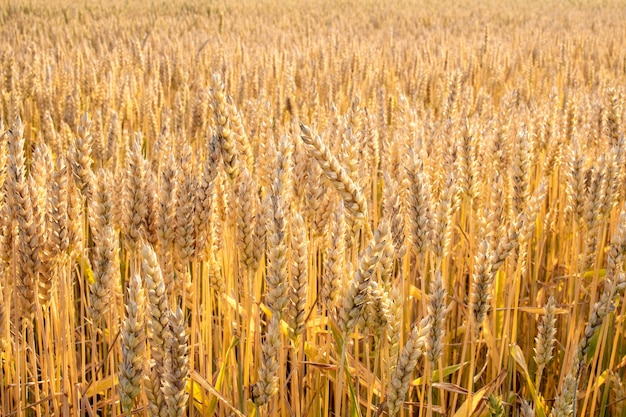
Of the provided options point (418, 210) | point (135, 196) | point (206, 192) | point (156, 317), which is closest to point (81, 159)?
point (135, 196)

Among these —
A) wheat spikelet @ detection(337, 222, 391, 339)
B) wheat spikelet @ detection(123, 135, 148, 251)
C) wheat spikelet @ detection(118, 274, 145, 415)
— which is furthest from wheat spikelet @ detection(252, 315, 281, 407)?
wheat spikelet @ detection(123, 135, 148, 251)

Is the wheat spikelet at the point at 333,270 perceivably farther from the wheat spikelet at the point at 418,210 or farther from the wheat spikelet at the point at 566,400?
the wheat spikelet at the point at 566,400

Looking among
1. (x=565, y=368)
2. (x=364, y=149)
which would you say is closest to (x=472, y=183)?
(x=364, y=149)

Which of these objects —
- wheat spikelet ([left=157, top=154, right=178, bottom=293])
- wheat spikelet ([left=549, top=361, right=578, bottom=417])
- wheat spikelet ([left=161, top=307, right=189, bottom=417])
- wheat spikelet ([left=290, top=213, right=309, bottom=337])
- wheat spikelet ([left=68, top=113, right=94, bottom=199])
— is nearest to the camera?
wheat spikelet ([left=161, top=307, right=189, bottom=417])

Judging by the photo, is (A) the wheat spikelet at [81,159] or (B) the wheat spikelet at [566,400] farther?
(A) the wheat spikelet at [81,159]

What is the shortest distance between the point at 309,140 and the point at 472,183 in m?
0.75

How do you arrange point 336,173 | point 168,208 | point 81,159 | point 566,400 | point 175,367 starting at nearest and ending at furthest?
point 175,367
point 566,400
point 336,173
point 168,208
point 81,159

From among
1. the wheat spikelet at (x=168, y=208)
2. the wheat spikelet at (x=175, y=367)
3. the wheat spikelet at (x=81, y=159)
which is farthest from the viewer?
the wheat spikelet at (x=81, y=159)

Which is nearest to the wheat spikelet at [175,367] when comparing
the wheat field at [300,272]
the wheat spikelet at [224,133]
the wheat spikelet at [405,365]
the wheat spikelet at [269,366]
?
the wheat field at [300,272]

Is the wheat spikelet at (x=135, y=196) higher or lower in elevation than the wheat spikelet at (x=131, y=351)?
higher

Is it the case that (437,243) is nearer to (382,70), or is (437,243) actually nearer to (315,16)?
(382,70)

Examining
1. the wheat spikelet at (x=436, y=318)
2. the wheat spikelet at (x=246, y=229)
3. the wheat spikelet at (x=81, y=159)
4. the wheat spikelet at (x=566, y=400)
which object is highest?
the wheat spikelet at (x=81, y=159)

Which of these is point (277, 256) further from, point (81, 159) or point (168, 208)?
point (81, 159)

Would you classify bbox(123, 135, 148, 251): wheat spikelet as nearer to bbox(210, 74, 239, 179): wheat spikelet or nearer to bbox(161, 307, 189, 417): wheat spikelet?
bbox(210, 74, 239, 179): wheat spikelet
